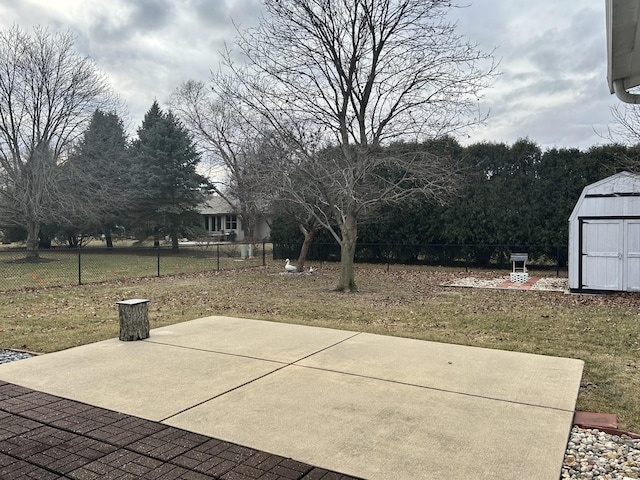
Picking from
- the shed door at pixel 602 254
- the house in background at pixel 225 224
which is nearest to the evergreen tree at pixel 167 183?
the house in background at pixel 225 224

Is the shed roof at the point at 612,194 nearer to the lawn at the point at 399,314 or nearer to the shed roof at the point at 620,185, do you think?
the shed roof at the point at 620,185

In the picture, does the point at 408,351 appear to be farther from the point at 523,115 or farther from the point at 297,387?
the point at 523,115

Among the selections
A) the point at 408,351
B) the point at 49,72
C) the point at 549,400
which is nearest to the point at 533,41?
the point at 408,351

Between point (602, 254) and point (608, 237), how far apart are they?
1.41ft

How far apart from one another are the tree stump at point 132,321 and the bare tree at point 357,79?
230 inches

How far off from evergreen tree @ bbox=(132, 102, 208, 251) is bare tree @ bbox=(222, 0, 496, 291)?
1645 cm

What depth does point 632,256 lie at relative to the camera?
37.2 ft

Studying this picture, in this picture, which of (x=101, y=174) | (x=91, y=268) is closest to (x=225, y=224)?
(x=101, y=174)

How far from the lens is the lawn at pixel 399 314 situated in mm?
5770

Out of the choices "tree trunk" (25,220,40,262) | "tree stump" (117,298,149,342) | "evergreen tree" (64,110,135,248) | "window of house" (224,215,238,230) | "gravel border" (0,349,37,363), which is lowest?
"gravel border" (0,349,37,363)

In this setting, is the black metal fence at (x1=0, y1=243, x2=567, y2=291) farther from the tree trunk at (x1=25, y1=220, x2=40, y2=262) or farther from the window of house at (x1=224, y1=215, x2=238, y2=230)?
the window of house at (x1=224, y1=215, x2=238, y2=230)

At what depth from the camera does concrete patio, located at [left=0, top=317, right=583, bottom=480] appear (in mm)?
3062

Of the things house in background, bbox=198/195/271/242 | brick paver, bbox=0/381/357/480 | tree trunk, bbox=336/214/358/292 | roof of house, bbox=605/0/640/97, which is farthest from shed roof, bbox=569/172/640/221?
house in background, bbox=198/195/271/242

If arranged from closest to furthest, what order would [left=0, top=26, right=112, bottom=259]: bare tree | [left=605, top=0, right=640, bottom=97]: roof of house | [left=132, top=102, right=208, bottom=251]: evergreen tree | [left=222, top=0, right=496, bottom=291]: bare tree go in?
[left=605, top=0, right=640, bottom=97]: roof of house, [left=222, top=0, right=496, bottom=291]: bare tree, [left=0, top=26, right=112, bottom=259]: bare tree, [left=132, top=102, right=208, bottom=251]: evergreen tree
